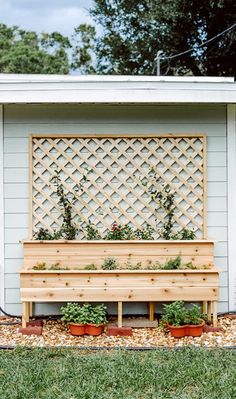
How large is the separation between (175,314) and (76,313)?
898 millimetres

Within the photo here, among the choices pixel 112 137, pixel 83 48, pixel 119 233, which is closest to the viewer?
pixel 119 233

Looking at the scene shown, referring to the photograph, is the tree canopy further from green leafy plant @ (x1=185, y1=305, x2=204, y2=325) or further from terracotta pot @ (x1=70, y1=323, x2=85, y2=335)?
terracotta pot @ (x1=70, y1=323, x2=85, y2=335)

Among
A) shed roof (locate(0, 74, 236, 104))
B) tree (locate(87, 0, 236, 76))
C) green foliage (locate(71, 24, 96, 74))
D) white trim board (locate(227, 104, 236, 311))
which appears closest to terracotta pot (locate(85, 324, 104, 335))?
white trim board (locate(227, 104, 236, 311))

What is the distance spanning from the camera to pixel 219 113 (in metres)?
5.93

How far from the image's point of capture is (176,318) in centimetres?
526

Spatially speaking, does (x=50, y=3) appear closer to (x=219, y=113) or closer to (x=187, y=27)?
(x=187, y=27)

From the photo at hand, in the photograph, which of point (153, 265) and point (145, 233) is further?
point (145, 233)

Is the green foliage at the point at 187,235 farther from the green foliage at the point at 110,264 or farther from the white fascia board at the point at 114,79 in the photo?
the white fascia board at the point at 114,79

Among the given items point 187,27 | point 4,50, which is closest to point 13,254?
point 187,27

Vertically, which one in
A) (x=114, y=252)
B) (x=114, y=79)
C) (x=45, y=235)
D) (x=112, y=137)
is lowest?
(x=114, y=252)

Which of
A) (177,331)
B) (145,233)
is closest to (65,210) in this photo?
(145,233)

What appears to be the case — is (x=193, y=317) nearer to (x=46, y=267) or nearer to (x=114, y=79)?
(x=46, y=267)

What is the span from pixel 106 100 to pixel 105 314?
6.69ft

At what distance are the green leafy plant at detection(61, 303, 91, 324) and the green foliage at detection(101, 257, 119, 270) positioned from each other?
0.39 metres
